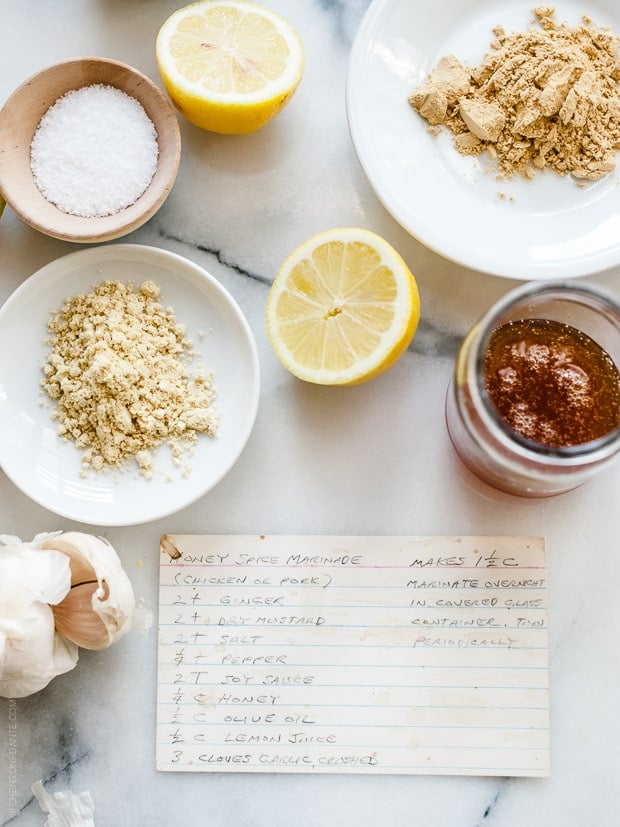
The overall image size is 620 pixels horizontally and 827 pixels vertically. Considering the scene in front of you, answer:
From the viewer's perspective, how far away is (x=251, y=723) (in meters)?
0.95

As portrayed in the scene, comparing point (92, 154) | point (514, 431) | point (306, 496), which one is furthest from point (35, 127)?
point (514, 431)

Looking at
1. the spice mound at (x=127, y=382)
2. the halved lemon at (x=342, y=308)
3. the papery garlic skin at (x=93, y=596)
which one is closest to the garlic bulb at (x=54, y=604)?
the papery garlic skin at (x=93, y=596)

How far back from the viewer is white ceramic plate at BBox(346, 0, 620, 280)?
2.94ft

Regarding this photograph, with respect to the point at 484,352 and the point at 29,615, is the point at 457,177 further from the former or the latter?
the point at 29,615

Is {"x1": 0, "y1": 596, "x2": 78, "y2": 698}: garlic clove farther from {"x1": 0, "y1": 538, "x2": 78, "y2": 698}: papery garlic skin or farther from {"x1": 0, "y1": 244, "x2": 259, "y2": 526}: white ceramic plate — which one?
{"x1": 0, "y1": 244, "x2": 259, "y2": 526}: white ceramic plate

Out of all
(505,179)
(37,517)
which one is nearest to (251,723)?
(37,517)

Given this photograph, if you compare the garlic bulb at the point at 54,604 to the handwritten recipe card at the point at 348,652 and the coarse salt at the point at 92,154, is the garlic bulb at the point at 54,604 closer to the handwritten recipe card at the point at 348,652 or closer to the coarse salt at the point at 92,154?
the handwritten recipe card at the point at 348,652

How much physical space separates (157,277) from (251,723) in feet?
1.82

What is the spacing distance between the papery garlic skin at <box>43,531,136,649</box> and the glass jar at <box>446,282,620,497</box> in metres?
0.43

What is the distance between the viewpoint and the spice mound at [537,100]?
89 centimetres

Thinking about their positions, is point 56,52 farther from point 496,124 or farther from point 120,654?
point 120,654

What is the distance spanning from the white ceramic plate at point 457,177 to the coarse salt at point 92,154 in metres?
0.25

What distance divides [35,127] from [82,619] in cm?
58

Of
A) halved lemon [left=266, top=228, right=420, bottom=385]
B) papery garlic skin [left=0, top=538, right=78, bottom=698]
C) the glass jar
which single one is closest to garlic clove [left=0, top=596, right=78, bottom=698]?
papery garlic skin [left=0, top=538, right=78, bottom=698]
